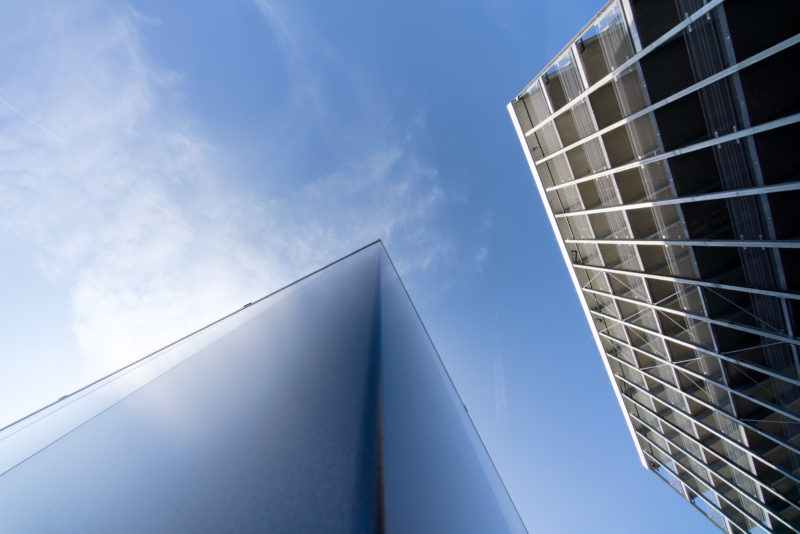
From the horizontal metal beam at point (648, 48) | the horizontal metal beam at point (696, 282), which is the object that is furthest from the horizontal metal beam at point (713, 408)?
the horizontal metal beam at point (648, 48)

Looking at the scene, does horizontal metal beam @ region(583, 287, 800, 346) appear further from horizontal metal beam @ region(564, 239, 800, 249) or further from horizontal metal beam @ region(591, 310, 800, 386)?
horizontal metal beam @ region(564, 239, 800, 249)

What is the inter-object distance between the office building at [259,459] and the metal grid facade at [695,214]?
1329 cm

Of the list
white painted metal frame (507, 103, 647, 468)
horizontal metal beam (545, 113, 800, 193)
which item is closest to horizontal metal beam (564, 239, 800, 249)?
white painted metal frame (507, 103, 647, 468)

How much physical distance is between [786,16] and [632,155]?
5.71 m

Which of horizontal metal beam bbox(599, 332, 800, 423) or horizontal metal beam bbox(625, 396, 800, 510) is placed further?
horizontal metal beam bbox(625, 396, 800, 510)

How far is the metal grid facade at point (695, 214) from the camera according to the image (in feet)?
32.2

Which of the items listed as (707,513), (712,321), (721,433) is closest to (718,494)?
(707,513)

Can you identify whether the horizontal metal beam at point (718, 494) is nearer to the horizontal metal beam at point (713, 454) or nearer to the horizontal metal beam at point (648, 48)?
the horizontal metal beam at point (713, 454)

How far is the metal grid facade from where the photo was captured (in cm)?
→ 982

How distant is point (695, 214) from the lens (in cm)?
1274

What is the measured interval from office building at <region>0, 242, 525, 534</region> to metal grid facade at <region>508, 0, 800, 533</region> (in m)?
13.3

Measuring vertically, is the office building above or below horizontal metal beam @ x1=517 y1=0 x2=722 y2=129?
below

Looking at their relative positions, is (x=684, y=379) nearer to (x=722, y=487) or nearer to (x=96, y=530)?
(x=722, y=487)

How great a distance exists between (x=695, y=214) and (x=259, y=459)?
16.9m
